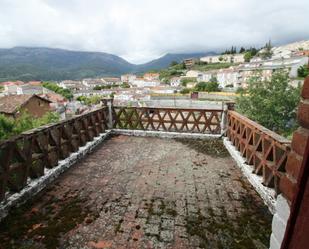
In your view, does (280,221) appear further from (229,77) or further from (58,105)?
(229,77)

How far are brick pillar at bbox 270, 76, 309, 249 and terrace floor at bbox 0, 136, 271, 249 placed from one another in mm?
1772

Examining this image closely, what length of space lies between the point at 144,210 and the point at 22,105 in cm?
2615

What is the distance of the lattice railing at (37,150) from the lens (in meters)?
3.12

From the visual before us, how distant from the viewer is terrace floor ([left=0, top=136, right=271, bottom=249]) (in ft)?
8.63

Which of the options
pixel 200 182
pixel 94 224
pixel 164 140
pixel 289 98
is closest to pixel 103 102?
pixel 164 140

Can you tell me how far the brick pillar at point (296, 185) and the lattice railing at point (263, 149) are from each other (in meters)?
2.29

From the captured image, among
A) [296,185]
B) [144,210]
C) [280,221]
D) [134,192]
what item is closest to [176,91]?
[134,192]

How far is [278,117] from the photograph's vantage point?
783 inches

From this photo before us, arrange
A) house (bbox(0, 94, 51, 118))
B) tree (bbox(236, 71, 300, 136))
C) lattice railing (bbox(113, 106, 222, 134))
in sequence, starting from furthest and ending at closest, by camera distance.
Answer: house (bbox(0, 94, 51, 118))
tree (bbox(236, 71, 300, 136))
lattice railing (bbox(113, 106, 222, 134))

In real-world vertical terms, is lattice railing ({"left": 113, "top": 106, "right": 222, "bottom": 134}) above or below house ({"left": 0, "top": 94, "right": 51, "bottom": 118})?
above

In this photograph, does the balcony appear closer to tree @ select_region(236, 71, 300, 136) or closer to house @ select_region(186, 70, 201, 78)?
tree @ select_region(236, 71, 300, 136)

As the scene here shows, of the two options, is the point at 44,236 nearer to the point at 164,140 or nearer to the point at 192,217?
the point at 192,217

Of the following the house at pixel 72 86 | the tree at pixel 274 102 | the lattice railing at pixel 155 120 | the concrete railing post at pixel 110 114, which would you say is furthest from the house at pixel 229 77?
the concrete railing post at pixel 110 114

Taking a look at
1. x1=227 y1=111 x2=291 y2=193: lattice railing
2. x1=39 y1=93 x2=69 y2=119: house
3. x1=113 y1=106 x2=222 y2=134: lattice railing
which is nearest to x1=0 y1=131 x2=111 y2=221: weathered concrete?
x1=113 y1=106 x2=222 y2=134: lattice railing
